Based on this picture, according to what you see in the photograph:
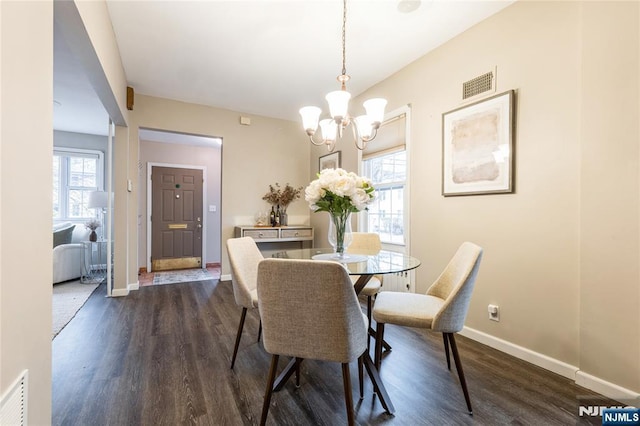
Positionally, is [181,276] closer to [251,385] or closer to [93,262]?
[93,262]

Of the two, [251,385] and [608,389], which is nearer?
[608,389]

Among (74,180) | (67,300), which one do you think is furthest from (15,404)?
(74,180)

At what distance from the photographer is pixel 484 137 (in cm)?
233

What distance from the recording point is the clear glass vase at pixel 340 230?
6.35 feet

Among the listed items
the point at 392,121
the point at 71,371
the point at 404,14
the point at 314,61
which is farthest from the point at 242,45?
the point at 71,371

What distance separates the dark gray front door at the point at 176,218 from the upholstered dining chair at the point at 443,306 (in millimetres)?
4718

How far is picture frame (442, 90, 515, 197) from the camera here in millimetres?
2186

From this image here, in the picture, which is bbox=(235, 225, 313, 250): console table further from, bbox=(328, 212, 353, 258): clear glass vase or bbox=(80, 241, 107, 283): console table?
bbox=(328, 212, 353, 258): clear glass vase

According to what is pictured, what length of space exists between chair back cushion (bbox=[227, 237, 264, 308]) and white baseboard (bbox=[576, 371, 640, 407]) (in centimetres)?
210

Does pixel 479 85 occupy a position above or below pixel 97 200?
above

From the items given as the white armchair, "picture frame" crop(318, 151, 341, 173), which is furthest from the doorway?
"picture frame" crop(318, 151, 341, 173)

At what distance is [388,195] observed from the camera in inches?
136

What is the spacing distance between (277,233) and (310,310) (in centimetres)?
334

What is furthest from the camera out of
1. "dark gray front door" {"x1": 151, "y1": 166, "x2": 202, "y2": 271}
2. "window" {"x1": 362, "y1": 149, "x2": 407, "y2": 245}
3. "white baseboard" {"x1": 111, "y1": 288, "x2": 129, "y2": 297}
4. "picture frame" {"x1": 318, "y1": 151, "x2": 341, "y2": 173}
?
"dark gray front door" {"x1": 151, "y1": 166, "x2": 202, "y2": 271}
